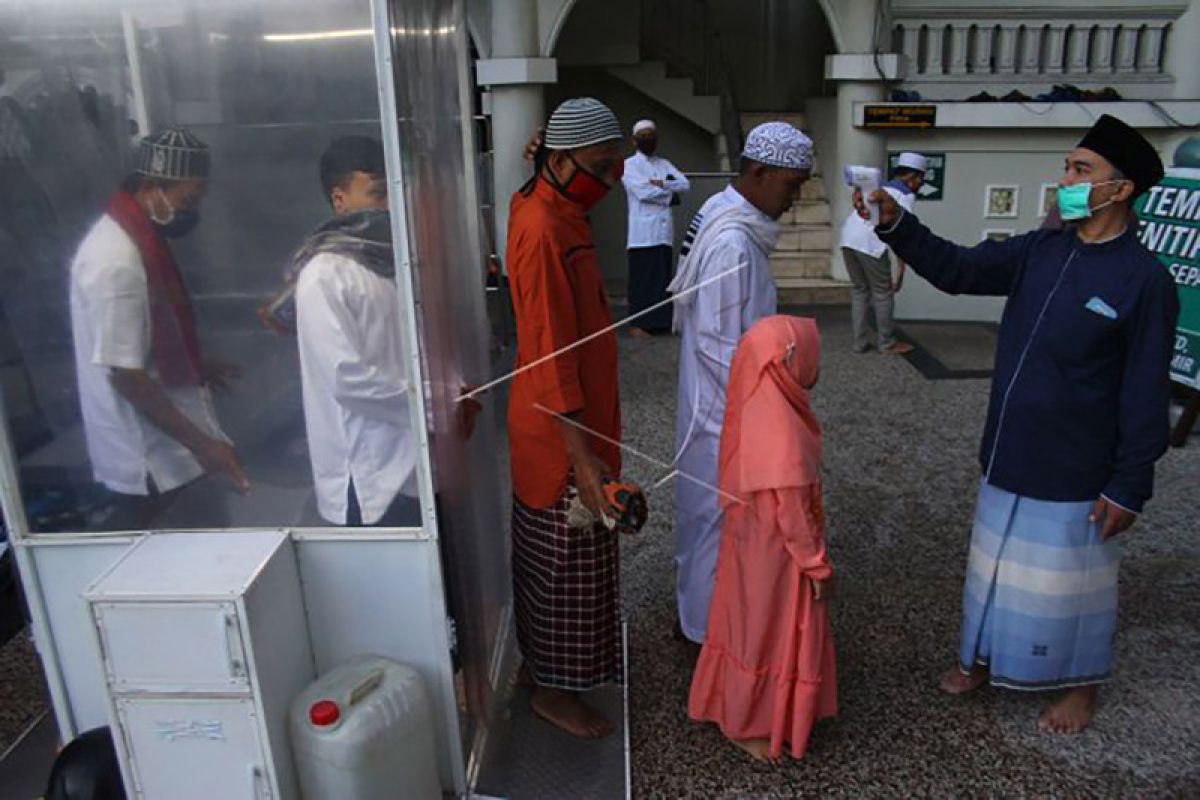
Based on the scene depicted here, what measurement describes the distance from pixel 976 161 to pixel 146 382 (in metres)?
6.81

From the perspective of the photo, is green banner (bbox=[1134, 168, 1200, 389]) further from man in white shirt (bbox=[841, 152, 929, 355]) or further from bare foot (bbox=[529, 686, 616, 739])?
bare foot (bbox=[529, 686, 616, 739])

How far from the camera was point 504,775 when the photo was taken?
258 cm

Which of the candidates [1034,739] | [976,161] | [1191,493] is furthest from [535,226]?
[976,161]

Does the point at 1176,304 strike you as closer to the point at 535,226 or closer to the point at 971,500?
the point at 535,226

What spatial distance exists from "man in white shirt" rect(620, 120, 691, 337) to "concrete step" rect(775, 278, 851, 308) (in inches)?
50.4

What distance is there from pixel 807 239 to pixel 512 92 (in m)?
2.98

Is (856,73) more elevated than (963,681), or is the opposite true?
(856,73)

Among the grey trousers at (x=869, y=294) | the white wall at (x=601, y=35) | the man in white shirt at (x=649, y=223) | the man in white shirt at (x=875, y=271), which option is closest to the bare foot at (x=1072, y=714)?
the man in white shirt at (x=875, y=271)

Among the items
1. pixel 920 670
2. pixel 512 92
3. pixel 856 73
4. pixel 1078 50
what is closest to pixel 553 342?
pixel 920 670

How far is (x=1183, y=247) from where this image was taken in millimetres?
4934

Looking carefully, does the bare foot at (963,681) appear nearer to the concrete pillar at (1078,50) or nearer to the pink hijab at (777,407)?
the pink hijab at (777,407)

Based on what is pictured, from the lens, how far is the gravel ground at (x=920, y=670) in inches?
100

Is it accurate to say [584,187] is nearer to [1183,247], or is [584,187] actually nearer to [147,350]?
[147,350]

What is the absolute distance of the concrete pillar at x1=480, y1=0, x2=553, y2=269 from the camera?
7.13 meters
